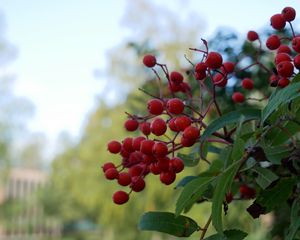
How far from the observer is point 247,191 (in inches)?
25.8

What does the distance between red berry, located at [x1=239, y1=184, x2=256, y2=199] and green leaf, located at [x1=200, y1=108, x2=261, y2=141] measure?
0.17 meters

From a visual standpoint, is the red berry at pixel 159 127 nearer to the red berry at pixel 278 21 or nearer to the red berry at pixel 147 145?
the red berry at pixel 147 145

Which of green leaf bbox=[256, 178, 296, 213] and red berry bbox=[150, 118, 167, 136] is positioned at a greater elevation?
red berry bbox=[150, 118, 167, 136]

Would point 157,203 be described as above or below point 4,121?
below

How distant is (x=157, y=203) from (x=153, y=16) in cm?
268

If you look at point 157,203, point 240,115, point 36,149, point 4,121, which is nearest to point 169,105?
point 240,115

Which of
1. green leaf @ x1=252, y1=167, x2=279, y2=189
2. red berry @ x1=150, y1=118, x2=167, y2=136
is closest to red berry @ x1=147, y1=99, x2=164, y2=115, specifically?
red berry @ x1=150, y1=118, x2=167, y2=136

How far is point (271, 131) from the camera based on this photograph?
516mm

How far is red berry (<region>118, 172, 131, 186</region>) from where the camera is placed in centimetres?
57

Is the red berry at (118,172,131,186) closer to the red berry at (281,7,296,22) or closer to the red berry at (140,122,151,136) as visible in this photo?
the red berry at (140,122,151,136)

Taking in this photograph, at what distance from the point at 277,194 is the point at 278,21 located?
7.2 inches

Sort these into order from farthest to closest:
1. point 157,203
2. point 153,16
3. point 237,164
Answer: point 153,16, point 157,203, point 237,164

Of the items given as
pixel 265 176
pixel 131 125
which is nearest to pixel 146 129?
pixel 131 125

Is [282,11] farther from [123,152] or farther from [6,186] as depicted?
[6,186]
